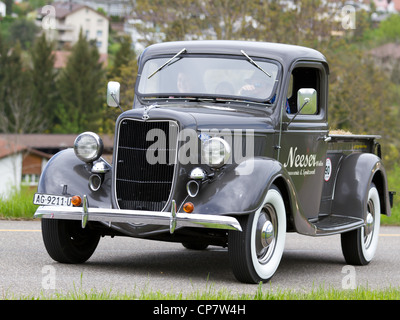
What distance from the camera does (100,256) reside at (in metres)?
8.60

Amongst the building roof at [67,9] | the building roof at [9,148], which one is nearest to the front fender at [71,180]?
the building roof at [9,148]

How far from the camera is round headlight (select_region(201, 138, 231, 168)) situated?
7074 mm

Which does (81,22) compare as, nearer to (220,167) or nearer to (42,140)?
(42,140)

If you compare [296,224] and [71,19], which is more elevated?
[71,19]

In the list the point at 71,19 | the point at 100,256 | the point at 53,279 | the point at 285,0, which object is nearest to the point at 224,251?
the point at 100,256

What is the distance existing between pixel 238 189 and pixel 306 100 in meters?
1.56

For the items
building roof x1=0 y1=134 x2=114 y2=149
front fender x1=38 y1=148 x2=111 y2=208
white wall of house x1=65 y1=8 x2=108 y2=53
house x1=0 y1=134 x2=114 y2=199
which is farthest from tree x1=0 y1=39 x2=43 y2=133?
front fender x1=38 y1=148 x2=111 y2=208

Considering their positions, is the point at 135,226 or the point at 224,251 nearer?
the point at 135,226

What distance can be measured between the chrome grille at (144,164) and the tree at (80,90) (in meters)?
77.1

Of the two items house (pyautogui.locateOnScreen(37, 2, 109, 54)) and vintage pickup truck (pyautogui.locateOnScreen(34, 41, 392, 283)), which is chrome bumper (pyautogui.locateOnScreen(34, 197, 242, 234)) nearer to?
vintage pickup truck (pyautogui.locateOnScreen(34, 41, 392, 283))

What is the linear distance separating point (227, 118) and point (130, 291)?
2070 millimetres

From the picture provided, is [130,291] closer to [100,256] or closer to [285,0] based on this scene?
[100,256]

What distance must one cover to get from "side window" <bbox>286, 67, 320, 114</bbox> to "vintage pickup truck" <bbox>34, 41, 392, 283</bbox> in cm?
1

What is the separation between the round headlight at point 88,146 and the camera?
7.66 meters
